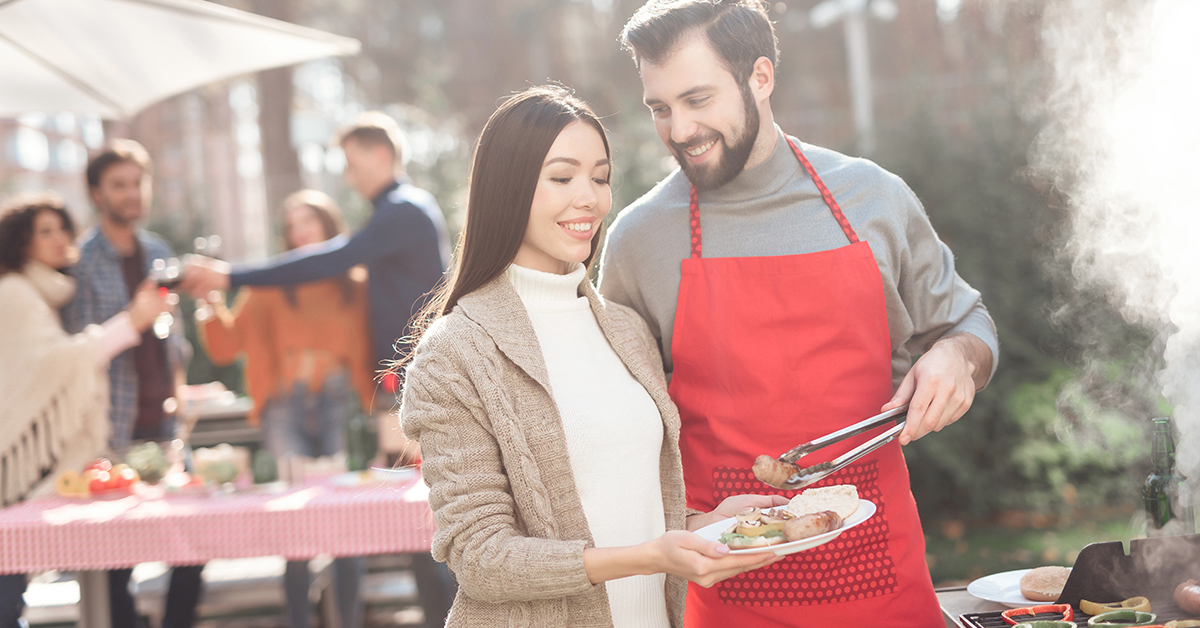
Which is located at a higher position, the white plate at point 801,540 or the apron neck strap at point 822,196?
the apron neck strap at point 822,196

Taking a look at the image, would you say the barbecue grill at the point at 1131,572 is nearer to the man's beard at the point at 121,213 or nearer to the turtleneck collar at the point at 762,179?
the turtleneck collar at the point at 762,179

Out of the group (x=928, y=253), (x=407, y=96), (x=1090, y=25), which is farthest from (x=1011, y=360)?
(x=407, y=96)

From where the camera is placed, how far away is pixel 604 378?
1823 millimetres

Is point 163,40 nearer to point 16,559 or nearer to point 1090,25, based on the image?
point 16,559

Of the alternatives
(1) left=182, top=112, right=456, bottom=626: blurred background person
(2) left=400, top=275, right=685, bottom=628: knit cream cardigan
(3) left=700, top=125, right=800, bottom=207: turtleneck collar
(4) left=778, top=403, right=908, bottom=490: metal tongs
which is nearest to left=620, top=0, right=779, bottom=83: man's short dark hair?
(3) left=700, top=125, right=800, bottom=207: turtleneck collar

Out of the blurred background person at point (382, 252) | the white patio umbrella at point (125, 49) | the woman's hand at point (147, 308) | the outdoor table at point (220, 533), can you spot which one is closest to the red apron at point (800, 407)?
the outdoor table at point (220, 533)

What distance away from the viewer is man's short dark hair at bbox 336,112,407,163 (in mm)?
4406

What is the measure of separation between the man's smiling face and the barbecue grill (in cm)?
104

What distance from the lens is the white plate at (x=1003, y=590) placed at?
1.95m

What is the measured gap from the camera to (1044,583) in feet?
6.42

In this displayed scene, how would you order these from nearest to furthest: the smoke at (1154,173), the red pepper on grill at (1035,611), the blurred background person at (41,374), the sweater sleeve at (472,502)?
1. the sweater sleeve at (472,502)
2. the red pepper on grill at (1035,611)
3. the smoke at (1154,173)
4. the blurred background person at (41,374)

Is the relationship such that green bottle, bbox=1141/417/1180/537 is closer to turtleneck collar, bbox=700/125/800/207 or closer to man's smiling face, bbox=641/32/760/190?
turtleneck collar, bbox=700/125/800/207

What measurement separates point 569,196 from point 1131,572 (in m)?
1.30

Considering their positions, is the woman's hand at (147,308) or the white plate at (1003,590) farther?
the woman's hand at (147,308)
